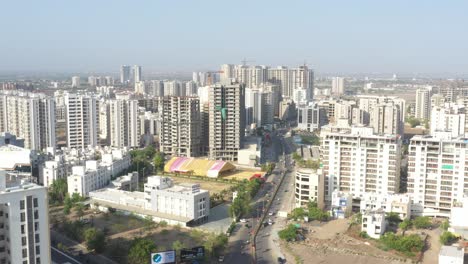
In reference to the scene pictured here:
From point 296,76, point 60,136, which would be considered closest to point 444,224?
point 60,136

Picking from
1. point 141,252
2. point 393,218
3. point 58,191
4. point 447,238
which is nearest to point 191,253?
point 141,252

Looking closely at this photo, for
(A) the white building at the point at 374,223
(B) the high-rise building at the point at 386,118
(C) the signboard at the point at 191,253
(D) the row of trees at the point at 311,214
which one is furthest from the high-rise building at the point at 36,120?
(B) the high-rise building at the point at 386,118

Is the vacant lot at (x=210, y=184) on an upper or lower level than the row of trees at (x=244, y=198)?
lower

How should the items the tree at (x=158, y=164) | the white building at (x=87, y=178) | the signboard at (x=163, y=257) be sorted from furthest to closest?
the tree at (x=158, y=164) → the white building at (x=87, y=178) → the signboard at (x=163, y=257)

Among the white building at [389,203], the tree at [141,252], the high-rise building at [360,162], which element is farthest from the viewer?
the high-rise building at [360,162]

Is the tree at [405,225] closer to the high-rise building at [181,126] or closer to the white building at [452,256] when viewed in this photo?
the white building at [452,256]

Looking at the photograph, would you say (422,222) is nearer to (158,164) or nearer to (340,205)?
(340,205)

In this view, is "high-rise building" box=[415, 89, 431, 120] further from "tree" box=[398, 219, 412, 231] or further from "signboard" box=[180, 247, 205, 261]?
"signboard" box=[180, 247, 205, 261]
